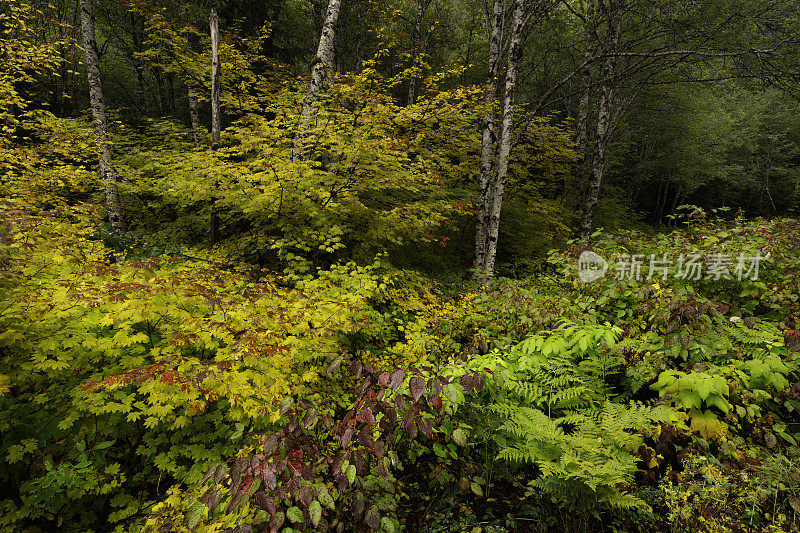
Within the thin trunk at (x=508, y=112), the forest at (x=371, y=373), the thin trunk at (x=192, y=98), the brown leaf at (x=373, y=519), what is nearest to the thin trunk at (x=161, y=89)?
the thin trunk at (x=192, y=98)

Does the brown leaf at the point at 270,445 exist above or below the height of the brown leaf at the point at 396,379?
below

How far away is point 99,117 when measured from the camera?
9570mm

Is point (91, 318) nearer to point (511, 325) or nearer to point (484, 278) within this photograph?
point (511, 325)

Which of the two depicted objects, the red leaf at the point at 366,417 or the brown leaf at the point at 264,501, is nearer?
the brown leaf at the point at 264,501

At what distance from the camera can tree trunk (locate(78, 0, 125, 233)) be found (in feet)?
30.4

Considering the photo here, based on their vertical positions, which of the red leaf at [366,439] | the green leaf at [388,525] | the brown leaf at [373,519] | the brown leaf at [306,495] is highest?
the red leaf at [366,439]

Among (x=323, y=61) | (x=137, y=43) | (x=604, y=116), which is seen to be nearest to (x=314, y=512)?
(x=323, y=61)

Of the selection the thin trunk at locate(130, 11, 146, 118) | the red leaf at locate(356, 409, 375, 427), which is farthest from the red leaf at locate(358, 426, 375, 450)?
the thin trunk at locate(130, 11, 146, 118)

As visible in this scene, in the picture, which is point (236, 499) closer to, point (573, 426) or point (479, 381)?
point (479, 381)

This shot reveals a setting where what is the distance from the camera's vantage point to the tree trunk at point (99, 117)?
9258mm

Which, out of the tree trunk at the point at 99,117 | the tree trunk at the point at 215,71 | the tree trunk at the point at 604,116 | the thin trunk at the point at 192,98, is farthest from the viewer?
the thin trunk at the point at 192,98

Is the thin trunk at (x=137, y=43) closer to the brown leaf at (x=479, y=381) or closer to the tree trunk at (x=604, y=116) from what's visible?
the tree trunk at (x=604, y=116)

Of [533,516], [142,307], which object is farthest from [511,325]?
[142,307]

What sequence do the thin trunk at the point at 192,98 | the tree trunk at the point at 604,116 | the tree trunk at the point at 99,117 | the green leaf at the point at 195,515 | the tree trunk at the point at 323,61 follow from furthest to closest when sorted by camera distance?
the thin trunk at the point at 192,98 < the tree trunk at the point at 604,116 < the tree trunk at the point at 99,117 < the tree trunk at the point at 323,61 < the green leaf at the point at 195,515
